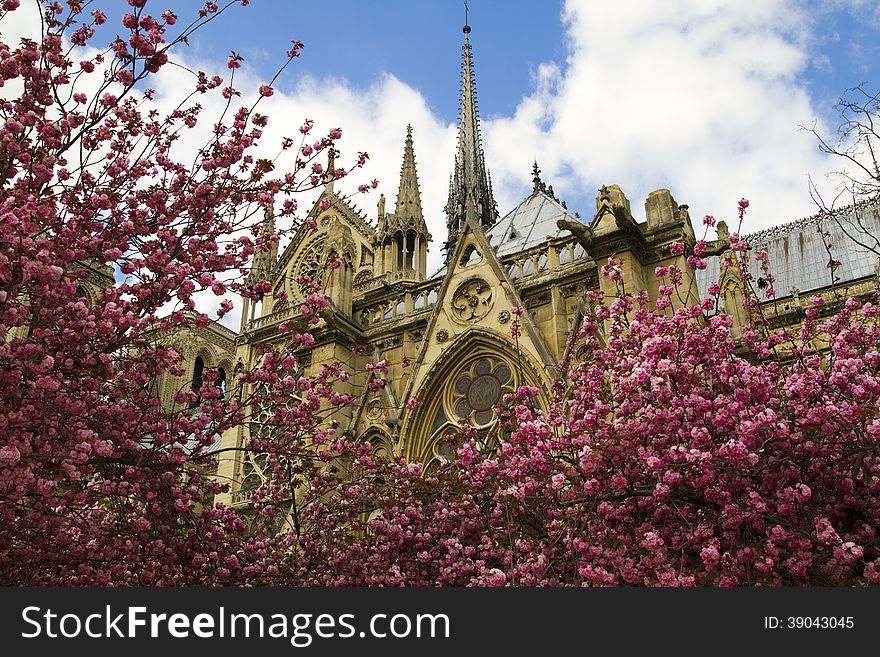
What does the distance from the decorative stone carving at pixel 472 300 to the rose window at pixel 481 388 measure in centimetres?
80

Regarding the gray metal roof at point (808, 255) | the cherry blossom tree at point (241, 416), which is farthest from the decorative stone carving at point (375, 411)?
the gray metal roof at point (808, 255)

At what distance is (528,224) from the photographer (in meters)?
18.9

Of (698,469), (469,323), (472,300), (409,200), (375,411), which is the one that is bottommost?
(698,469)

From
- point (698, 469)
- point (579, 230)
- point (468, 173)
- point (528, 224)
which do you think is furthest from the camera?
point (468, 173)

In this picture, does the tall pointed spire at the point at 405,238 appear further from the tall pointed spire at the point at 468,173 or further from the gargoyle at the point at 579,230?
the gargoyle at the point at 579,230

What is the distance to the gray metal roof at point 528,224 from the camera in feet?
58.1

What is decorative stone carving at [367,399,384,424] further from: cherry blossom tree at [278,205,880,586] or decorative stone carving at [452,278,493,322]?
cherry blossom tree at [278,205,880,586]

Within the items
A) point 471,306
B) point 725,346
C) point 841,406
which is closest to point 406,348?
point 471,306

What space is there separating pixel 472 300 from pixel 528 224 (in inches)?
251

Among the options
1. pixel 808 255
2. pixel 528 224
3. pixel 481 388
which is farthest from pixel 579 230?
pixel 808 255

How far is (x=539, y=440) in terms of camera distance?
7.35 meters

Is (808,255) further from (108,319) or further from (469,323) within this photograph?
(108,319)

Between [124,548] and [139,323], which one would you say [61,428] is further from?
[124,548]

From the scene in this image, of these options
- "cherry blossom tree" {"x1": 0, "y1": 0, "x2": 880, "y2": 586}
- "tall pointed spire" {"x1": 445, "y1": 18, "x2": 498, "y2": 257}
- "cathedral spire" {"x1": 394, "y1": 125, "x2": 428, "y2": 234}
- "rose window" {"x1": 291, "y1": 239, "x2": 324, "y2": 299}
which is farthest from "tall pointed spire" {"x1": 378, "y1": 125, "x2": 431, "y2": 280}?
"cherry blossom tree" {"x1": 0, "y1": 0, "x2": 880, "y2": 586}
